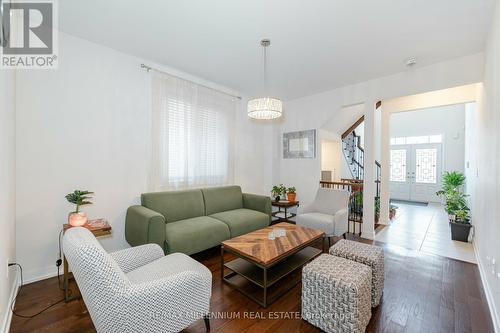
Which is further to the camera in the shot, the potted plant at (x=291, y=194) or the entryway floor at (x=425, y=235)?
the potted plant at (x=291, y=194)

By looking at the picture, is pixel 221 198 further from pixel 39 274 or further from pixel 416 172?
pixel 416 172

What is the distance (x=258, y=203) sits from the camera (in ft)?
12.3

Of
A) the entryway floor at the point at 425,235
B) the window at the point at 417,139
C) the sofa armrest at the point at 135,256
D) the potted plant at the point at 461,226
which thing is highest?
the window at the point at 417,139

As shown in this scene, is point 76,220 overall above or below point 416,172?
below

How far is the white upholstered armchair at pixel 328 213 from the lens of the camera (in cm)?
304

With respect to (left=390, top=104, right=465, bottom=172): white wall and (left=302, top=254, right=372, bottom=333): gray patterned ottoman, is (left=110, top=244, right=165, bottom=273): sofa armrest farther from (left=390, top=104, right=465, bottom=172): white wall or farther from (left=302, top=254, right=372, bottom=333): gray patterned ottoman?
(left=390, top=104, right=465, bottom=172): white wall

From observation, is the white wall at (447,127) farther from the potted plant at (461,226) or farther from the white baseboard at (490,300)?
the white baseboard at (490,300)

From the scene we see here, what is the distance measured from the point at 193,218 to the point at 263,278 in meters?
1.56

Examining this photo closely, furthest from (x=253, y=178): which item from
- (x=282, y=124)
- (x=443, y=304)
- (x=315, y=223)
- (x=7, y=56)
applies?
(x=7, y=56)

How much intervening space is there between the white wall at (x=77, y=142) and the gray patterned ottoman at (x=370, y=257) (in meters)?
2.64

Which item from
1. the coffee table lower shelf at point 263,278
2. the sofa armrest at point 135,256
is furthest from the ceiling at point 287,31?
the coffee table lower shelf at point 263,278

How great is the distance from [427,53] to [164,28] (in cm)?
327

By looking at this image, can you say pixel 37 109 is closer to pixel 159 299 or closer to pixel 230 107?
pixel 159 299

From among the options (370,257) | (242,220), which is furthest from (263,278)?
(242,220)
